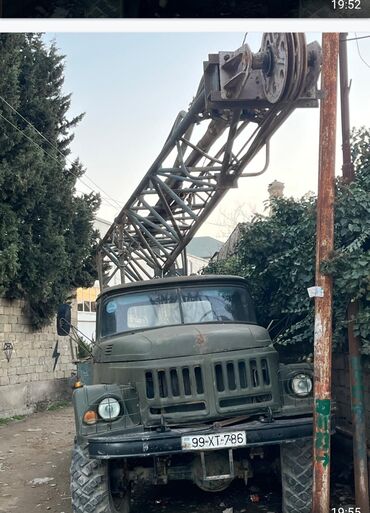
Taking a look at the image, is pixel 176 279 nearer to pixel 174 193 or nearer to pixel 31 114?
pixel 174 193

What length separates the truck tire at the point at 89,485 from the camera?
464cm

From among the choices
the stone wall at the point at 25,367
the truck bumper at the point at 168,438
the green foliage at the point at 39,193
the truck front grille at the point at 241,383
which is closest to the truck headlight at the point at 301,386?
the truck front grille at the point at 241,383

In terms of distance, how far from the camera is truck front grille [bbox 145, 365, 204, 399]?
15.6 ft

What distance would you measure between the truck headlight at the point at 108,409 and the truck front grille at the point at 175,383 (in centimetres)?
27

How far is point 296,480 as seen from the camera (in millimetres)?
4758

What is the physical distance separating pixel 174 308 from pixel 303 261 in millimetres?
1416

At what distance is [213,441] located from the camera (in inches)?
176

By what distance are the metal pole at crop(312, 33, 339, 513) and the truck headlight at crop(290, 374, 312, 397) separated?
434mm

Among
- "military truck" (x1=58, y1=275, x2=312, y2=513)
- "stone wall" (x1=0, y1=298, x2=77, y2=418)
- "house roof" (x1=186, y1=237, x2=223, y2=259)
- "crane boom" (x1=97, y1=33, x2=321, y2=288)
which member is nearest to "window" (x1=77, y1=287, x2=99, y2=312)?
"stone wall" (x1=0, y1=298, x2=77, y2=418)

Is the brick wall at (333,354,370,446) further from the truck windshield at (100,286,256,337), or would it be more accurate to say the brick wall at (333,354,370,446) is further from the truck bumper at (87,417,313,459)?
the truck bumper at (87,417,313,459)

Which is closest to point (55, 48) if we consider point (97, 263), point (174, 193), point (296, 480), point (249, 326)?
point (97, 263)

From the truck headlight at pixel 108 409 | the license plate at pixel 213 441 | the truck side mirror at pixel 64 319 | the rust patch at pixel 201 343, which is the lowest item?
the license plate at pixel 213 441

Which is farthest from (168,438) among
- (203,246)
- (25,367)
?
(203,246)

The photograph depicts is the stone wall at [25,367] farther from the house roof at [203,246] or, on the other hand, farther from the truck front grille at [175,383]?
the house roof at [203,246]
